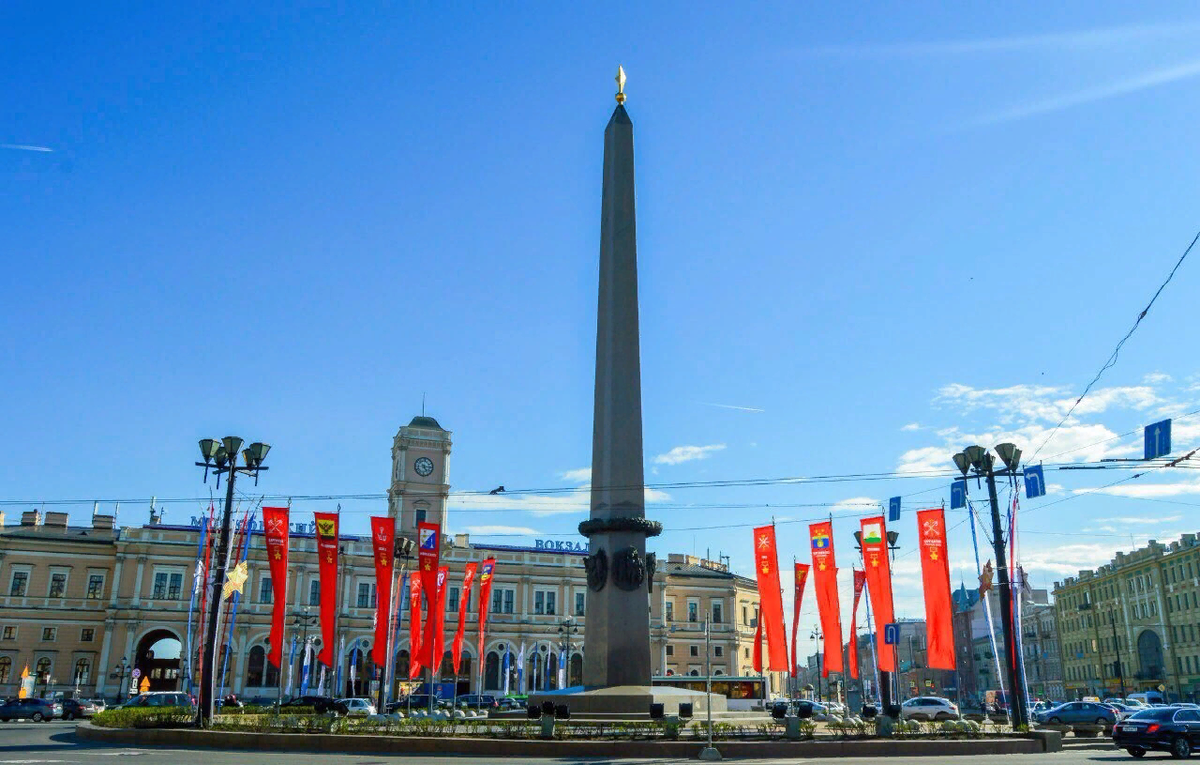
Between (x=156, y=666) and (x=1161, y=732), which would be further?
(x=156, y=666)

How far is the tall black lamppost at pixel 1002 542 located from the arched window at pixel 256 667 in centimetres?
5762

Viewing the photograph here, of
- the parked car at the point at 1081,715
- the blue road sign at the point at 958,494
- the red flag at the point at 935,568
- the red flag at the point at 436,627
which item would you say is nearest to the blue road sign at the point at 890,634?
the red flag at the point at 935,568

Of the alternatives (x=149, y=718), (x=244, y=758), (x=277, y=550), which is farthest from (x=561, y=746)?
(x=277, y=550)

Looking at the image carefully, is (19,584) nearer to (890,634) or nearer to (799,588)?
(799,588)

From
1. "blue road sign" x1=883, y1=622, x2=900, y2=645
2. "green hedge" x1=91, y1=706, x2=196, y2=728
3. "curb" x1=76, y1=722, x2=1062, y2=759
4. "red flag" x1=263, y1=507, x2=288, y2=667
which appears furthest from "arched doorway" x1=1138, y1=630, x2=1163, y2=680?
"green hedge" x1=91, y1=706, x2=196, y2=728

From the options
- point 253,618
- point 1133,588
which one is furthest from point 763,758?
point 1133,588

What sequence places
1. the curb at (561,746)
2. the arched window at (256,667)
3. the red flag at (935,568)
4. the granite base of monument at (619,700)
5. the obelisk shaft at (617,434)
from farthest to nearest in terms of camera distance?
the arched window at (256,667) < the red flag at (935,568) < the obelisk shaft at (617,434) < the granite base of monument at (619,700) < the curb at (561,746)

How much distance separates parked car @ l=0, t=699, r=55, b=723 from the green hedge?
60.1 feet

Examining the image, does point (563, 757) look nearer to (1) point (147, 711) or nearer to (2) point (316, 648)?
(1) point (147, 711)

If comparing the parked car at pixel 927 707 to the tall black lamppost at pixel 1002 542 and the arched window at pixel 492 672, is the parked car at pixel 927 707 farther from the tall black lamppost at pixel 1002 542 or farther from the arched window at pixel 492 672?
the arched window at pixel 492 672

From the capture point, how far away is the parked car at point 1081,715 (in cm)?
3197

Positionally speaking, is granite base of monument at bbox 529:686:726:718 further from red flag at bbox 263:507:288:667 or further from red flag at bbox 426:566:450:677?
red flag at bbox 426:566:450:677

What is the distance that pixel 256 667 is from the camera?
226 ft

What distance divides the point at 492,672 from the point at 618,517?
53803mm
